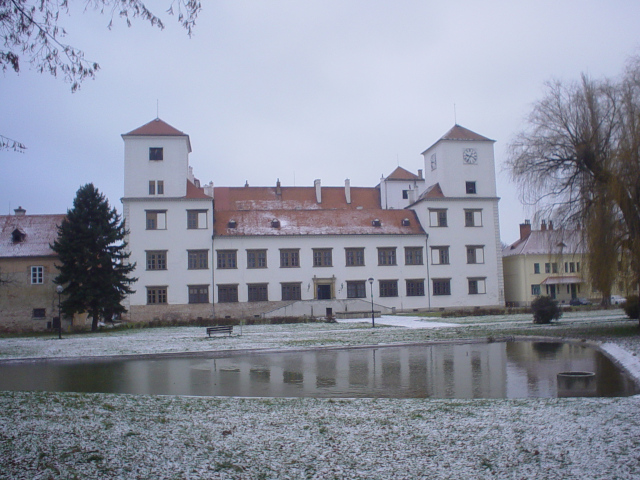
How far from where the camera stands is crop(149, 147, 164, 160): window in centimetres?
4934

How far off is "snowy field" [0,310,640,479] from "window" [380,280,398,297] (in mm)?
41313

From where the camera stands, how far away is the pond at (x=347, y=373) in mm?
11755

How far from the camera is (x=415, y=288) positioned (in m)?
51.9

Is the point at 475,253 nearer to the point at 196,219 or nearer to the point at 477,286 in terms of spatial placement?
the point at 477,286

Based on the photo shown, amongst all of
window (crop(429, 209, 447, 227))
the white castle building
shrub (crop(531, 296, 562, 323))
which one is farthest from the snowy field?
window (crop(429, 209, 447, 227))

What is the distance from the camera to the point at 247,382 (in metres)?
13.6

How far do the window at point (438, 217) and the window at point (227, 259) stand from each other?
19.0 m

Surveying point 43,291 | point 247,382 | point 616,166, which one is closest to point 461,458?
point 247,382

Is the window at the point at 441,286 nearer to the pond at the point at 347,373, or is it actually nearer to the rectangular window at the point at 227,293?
the rectangular window at the point at 227,293

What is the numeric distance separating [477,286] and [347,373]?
134 ft

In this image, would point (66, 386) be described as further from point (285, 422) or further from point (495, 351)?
point (495, 351)

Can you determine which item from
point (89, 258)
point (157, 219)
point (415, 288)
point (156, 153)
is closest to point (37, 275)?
point (89, 258)

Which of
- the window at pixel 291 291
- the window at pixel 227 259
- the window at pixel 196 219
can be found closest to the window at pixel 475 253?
the window at pixel 291 291

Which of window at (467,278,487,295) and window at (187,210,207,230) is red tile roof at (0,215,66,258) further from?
window at (467,278,487,295)
